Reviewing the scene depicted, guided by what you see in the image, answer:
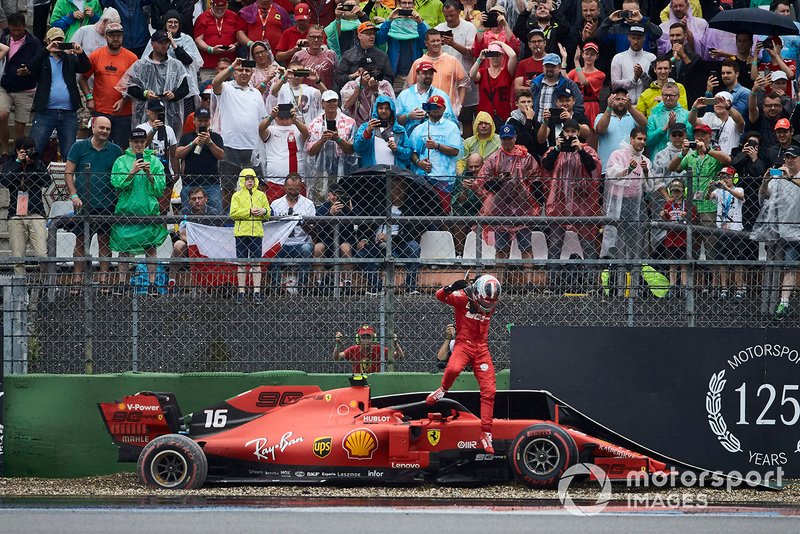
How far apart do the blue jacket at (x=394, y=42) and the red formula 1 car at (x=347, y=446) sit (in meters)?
6.64

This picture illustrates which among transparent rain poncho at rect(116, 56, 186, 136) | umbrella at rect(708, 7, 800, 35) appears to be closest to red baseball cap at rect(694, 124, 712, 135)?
umbrella at rect(708, 7, 800, 35)

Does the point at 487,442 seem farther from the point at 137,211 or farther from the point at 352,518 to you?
the point at 137,211

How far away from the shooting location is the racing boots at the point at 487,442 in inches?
452

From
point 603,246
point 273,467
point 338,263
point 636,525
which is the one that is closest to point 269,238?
A: point 338,263

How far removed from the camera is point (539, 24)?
1703 centimetres

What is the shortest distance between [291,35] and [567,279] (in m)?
6.83

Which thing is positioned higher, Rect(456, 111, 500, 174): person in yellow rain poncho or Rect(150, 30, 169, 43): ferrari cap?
Rect(150, 30, 169, 43): ferrari cap

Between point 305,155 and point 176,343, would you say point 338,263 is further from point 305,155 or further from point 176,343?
point 305,155

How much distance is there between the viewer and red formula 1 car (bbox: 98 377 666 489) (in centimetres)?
1145

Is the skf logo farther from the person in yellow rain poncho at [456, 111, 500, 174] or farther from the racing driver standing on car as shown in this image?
the person in yellow rain poncho at [456, 111, 500, 174]

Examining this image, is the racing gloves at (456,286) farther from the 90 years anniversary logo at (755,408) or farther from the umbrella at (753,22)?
the umbrella at (753,22)

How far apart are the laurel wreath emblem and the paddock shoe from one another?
7.37 ft

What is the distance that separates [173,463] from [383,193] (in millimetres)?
3261

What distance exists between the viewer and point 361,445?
1147cm
